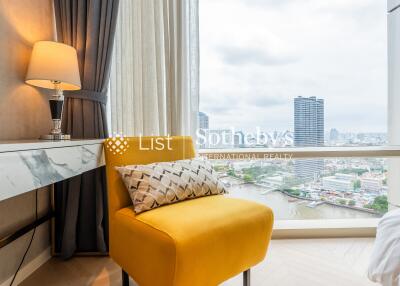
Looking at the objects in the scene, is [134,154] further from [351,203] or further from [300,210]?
[351,203]

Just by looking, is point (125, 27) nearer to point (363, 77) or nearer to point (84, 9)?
point (84, 9)

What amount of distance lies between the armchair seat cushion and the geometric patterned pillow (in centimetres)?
5

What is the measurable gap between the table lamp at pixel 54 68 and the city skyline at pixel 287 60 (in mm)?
1023

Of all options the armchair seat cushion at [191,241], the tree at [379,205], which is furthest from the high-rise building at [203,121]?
the tree at [379,205]

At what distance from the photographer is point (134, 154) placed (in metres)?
1.47

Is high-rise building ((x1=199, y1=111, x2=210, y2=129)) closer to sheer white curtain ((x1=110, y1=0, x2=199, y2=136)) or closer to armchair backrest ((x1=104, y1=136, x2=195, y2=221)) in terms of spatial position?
sheer white curtain ((x1=110, y1=0, x2=199, y2=136))

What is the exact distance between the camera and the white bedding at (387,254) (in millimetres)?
848

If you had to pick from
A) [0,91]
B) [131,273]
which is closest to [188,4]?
[0,91]

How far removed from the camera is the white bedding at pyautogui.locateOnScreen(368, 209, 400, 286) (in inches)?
33.4

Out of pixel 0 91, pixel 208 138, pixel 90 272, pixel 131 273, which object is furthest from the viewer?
pixel 208 138

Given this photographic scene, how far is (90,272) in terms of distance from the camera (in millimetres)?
1525

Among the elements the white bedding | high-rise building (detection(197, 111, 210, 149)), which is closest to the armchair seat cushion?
the white bedding

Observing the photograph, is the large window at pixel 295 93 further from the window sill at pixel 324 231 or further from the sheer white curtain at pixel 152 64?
the sheer white curtain at pixel 152 64

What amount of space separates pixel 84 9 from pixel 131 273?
66.0 inches
